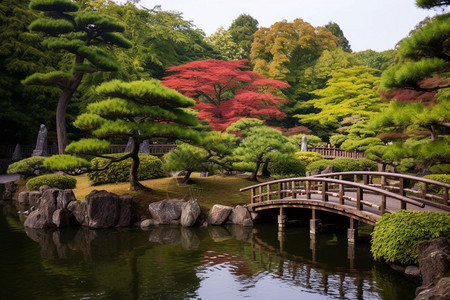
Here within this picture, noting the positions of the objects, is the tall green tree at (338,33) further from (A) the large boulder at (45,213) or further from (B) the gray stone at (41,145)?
(A) the large boulder at (45,213)

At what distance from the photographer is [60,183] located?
65.6 ft

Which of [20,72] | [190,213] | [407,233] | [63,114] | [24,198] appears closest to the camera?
[407,233]

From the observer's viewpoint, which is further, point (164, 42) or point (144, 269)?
point (164, 42)

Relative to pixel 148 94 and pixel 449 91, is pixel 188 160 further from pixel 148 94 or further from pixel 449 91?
pixel 449 91

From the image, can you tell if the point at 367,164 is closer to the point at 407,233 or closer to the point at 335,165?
the point at 335,165

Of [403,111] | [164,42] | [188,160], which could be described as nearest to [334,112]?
[164,42]

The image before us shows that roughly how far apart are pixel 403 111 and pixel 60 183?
49.8 ft

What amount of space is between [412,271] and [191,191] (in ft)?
32.8

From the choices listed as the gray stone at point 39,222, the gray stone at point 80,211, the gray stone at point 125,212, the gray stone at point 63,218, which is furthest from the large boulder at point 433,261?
the gray stone at point 39,222

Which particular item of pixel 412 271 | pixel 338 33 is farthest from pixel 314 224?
pixel 338 33

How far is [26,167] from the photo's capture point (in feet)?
72.9

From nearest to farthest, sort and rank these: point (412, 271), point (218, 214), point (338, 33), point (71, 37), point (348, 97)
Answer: point (412, 271)
point (218, 214)
point (71, 37)
point (348, 97)
point (338, 33)

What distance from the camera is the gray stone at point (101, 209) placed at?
596 inches

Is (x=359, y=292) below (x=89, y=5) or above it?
below
